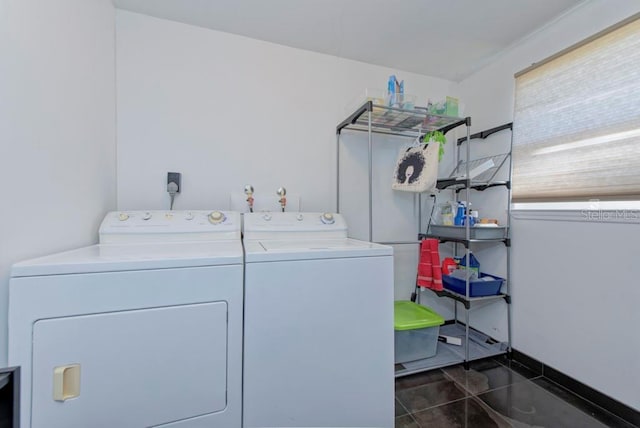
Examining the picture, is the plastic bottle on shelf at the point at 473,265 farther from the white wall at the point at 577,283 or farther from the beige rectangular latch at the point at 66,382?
the beige rectangular latch at the point at 66,382

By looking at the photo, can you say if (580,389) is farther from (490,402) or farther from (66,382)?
(66,382)

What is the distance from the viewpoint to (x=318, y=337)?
1.04 m

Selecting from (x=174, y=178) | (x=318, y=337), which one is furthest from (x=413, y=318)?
(x=174, y=178)

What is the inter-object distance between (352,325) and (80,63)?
1723mm

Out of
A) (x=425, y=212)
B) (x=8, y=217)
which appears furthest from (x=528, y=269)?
(x=8, y=217)

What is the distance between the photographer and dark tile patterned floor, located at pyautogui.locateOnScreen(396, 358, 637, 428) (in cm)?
134

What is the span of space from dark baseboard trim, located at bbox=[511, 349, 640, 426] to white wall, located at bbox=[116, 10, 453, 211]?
1760mm

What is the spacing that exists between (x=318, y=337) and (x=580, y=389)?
164 centimetres

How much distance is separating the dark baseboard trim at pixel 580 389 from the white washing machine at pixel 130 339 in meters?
1.87

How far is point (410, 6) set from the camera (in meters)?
1.56

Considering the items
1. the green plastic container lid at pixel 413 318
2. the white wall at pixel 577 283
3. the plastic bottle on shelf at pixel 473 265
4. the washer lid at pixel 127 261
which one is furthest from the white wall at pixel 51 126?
the white wall at pixel 577 283

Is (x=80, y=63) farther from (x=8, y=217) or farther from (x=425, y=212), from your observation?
(x=425, y=212)

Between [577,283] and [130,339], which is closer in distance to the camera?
[130,339]

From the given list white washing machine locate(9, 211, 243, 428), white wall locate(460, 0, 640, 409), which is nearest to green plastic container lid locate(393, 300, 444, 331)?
white wall locate(460, 0, 640, 409)
